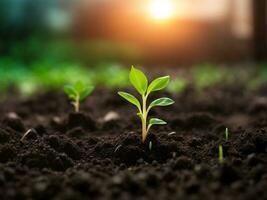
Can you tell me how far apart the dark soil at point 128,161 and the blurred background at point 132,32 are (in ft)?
15.5

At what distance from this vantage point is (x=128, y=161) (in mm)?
2230

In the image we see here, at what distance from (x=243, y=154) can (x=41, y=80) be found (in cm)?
306

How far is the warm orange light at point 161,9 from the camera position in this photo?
313 inches

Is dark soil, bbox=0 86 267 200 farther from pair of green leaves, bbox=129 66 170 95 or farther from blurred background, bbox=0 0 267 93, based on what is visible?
blurred background, bbox=0 0 267 93

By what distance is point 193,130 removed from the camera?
294 centimetres

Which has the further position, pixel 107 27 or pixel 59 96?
pixel 107 27

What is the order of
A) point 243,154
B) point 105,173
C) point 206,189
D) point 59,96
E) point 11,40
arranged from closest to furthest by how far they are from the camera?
point 206,189
point 105,173
point 243,154
point 59,96
point 11,40

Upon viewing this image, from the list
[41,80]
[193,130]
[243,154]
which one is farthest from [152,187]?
[41,80]

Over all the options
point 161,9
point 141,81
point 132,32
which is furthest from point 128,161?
point 132,32

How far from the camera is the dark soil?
1.79 m

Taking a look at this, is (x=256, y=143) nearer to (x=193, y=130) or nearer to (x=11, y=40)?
(x=193, y=130)

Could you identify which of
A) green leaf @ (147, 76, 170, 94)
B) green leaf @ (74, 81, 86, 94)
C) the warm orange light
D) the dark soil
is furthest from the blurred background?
green leaf @ (147, 76, 170, 94)

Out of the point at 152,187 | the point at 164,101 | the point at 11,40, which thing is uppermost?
the point at 11,40

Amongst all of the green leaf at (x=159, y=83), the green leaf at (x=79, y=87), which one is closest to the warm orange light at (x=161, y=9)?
the green leaf at (x=79, y=87)
